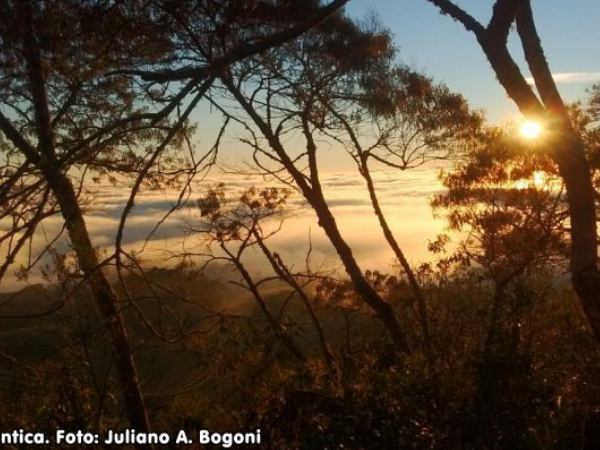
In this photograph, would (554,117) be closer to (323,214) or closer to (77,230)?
(77,230)

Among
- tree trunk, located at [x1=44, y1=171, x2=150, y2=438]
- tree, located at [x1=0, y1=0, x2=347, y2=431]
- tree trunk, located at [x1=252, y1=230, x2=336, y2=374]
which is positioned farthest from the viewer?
tree trunk, located at [x1=252, y1=230, x2=336, y2=374]

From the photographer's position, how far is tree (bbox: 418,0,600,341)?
360 cm

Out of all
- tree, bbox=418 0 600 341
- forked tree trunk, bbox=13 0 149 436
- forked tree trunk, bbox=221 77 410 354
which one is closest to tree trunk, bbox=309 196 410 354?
forked tree trunk, bbox=221 77 410 354

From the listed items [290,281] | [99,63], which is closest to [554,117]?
[99,63]

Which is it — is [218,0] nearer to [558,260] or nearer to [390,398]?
[390,398]

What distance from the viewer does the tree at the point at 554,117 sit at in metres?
3.60

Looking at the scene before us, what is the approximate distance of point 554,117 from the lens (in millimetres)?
3744

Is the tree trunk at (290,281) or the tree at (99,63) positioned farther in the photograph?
the tree trunk at (290,281)

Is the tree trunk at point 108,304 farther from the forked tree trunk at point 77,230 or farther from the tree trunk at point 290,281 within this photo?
the tree trunk at point 290,281

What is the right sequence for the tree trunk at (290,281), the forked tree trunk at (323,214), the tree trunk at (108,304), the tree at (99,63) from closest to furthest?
the tree at (99,63), the tree trunk at (108,304), the forked tree trunk at (323,214), the tree trunk at (290,281)
